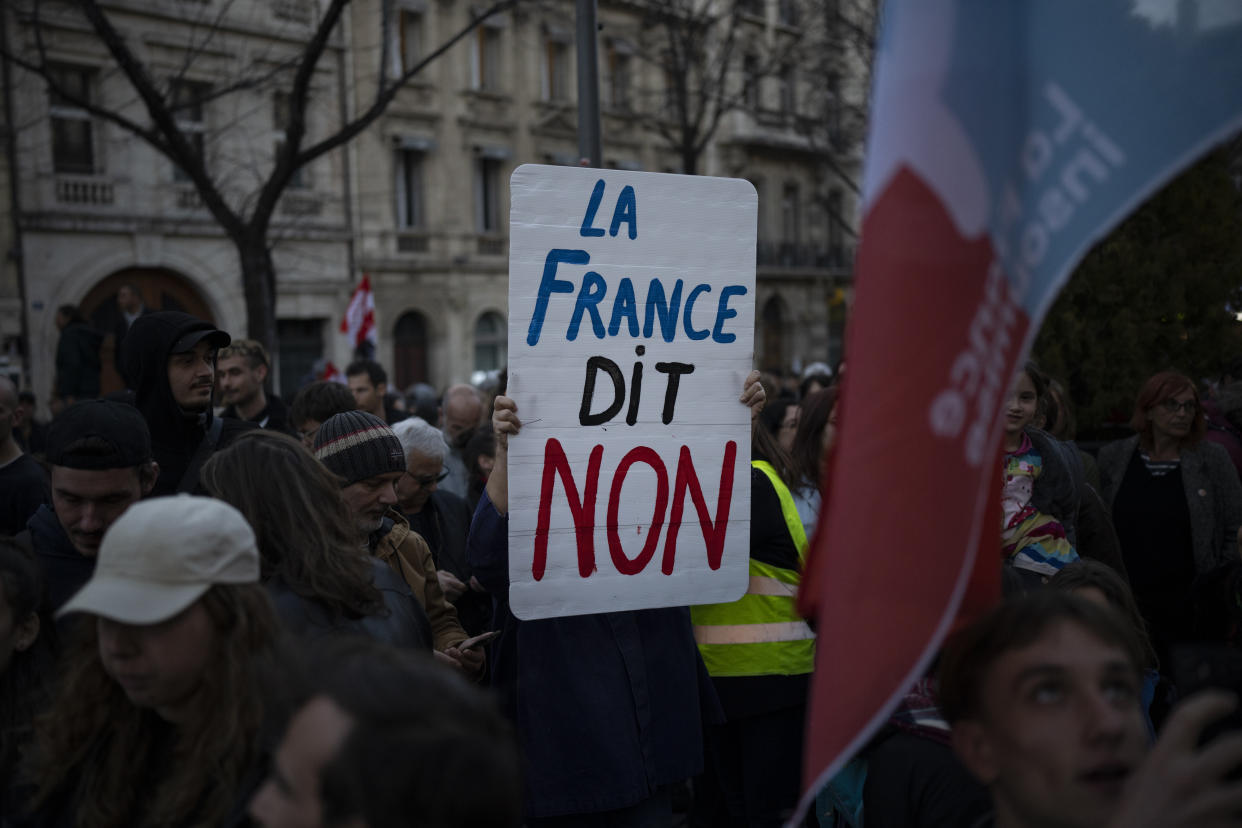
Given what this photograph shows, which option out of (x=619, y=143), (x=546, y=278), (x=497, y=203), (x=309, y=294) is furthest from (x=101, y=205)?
(x=546, y=278)

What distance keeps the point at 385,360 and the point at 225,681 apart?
2330 centimetres

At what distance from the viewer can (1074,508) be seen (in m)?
4.10

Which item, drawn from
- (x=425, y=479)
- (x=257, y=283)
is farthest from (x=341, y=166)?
(x=425, y=479)

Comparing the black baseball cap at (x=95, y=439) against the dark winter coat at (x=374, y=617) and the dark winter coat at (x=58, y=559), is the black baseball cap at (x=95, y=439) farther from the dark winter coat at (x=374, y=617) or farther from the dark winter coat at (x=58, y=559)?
the dark winter coat at (x=374, y=617)

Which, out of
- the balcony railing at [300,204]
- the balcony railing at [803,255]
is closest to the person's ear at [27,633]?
the balcony railing at [300,204]

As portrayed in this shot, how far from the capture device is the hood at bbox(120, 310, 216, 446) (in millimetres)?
4055

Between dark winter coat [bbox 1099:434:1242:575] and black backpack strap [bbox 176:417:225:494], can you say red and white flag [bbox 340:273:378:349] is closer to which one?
black backpack strap [bbox 176:417:225:494]

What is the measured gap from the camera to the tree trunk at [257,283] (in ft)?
31.7

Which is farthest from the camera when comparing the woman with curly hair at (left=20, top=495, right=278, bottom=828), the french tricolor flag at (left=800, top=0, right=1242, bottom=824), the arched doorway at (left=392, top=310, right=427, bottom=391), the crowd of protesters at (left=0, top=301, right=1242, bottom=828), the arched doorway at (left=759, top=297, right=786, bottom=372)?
the arched doorway at (left=759, top=297, right=786, bottom=372)

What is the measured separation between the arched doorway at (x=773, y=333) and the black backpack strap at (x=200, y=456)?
33048 millimetres

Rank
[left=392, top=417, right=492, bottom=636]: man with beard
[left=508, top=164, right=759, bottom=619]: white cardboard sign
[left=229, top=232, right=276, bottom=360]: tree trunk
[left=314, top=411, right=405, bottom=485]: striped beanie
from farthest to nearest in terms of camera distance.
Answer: [left=229, top=232, right=276, bottom=360]: tree trunk < [left=392, top=417, right=492, bottom=636]: man with beard < [left=314, top=411, right=405, bottom=485]: striped beanie < [left=508, top=164, right=759, bottom=619]: white cardboard sign

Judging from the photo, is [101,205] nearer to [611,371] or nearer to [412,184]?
[412,184]

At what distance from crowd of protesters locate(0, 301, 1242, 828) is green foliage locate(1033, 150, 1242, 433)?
2458 millimetres

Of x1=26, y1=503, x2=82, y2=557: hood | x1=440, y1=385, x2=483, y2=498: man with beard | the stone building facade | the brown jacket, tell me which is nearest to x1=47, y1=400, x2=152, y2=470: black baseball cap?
x1=26, y1=503, x2=82, y2=557: hood
